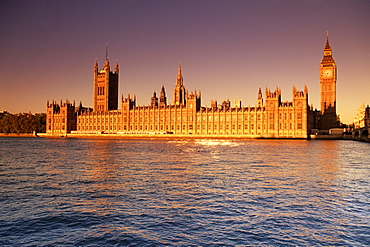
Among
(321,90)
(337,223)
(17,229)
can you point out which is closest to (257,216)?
(337,223)

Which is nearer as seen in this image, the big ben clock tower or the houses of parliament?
the houses of parliament

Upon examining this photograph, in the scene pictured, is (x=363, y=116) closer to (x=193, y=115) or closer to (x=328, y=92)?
(x=328, y=92)

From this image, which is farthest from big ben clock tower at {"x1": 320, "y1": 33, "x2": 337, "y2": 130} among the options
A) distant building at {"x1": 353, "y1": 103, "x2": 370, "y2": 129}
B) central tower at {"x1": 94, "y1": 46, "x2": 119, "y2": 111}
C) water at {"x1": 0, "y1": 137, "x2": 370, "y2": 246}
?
water at {"x1": 0, "y1": 137, "x2": 370, "y2": 246}

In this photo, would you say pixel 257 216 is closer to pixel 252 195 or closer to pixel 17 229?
pixel 252 195

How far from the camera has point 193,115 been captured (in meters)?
129

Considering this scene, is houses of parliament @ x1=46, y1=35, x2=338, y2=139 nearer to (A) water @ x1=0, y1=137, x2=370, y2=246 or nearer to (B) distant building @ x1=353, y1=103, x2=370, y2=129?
(B) distant building @ x1=353, y1=103, x2=370, y2=129

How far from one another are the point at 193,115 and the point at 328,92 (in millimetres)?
55304

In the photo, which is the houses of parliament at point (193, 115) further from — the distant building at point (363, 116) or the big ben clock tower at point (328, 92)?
the distant building at point (363, 116)

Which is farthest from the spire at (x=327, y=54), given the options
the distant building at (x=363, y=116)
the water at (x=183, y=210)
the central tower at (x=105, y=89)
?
the water at (x=183, y=210)

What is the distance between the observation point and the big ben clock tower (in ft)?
438

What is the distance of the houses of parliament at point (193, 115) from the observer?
375 feet

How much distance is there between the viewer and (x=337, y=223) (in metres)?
13.6

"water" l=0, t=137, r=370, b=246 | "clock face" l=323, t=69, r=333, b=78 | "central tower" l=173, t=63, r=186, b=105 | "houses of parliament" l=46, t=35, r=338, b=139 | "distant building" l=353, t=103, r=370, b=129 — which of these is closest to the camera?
"water" l=0, t=137, r=370, b=246

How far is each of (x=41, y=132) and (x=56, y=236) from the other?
169758 mm
